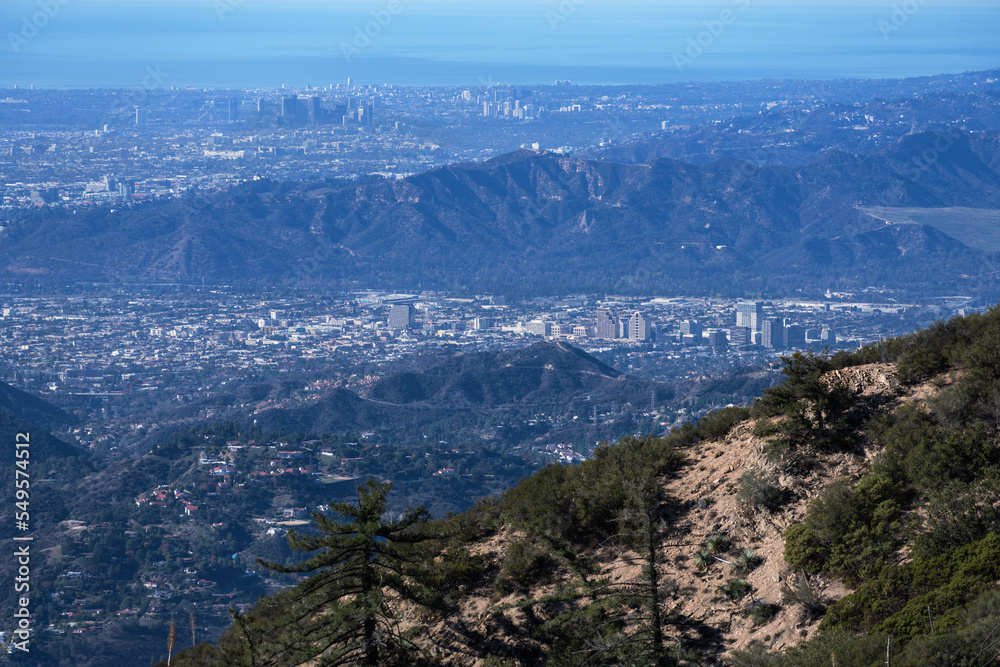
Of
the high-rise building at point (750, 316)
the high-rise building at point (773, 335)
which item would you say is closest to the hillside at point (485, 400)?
the high-rise building at point (773, 335)

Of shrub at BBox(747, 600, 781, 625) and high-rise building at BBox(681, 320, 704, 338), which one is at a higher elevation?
shrub at BBox(747, 600, 781, 625)

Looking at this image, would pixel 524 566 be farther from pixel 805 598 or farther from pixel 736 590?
pixel 805 598

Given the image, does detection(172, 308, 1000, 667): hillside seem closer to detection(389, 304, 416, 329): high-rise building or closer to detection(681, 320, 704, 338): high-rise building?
detection(681, 320, 704, 338): high-rise building

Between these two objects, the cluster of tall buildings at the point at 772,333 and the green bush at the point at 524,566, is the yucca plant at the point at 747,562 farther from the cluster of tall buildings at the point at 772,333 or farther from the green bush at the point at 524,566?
the cluster of tall buildings at the point at 772,333

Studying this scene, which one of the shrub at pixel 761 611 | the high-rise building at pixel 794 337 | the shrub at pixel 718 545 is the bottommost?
the high-rise building at pixel 794 337

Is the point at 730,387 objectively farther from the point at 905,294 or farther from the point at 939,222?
the point at 939,222

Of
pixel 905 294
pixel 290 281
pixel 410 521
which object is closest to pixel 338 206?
pixel 290 281

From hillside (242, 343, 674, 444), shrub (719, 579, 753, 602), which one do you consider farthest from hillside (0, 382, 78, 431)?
shrub (719, 579, 753, 602)
